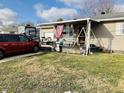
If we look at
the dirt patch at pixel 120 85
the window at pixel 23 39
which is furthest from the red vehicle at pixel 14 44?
the dirt patch at pixel 120 85

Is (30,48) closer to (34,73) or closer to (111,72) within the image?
(34,73)

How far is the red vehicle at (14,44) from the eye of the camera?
→ 12.7 metres

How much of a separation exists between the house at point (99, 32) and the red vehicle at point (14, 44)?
13.2 ft

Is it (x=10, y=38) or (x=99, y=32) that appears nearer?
(x=10, y=38)

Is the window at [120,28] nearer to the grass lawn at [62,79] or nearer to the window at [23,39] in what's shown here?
the grass lawn at [62,79]

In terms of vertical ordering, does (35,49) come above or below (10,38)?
below

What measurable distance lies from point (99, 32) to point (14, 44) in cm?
775

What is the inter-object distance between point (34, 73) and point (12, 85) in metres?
1.60

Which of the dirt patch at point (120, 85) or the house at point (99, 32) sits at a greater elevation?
the house at point (99, 32)

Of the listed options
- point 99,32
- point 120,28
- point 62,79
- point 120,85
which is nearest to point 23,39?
point 99,32

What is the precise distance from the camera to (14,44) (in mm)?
13281

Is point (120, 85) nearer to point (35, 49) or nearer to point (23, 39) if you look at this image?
point (23, 39)

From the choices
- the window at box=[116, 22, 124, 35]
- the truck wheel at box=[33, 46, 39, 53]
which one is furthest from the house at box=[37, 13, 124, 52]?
the truck wheel at box=[33, 46, 39, 53]

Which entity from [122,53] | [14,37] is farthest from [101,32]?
[14,37]
